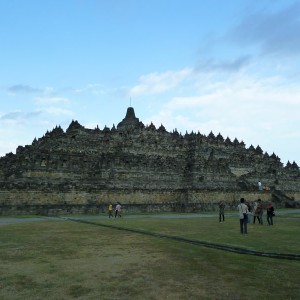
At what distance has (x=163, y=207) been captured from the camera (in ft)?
137

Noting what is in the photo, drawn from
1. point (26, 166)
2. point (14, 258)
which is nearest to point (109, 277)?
point (14, 258)

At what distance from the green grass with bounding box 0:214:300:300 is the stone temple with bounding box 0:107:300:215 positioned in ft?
75.2

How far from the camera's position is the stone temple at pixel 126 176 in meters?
38.0

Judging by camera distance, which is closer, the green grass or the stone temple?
the green grass

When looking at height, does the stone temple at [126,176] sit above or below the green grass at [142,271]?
above

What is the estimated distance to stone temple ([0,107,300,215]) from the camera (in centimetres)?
3801

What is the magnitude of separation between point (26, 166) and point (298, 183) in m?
47.7

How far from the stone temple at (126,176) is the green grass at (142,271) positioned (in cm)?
2293

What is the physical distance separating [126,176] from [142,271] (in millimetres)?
38663

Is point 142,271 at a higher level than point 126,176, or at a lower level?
lower

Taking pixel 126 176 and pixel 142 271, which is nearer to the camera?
pixel 142 271

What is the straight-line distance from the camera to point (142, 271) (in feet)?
32.8

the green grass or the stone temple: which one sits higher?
the stone temple

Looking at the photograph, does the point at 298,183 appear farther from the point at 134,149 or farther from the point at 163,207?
the point at 163,207
